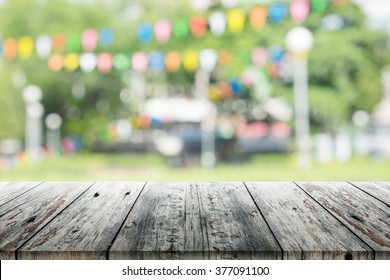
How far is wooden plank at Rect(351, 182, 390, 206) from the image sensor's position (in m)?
1.73

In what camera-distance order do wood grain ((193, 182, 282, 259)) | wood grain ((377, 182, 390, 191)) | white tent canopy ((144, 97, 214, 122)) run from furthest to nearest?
white tent canopy ((144, 97, 214, 122)), wood grain ((377, 182, 390, 191)), wood grain ((193, 182, 282, 259))

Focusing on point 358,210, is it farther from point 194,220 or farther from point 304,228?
point 194,220

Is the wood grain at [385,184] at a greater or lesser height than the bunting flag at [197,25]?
lesser

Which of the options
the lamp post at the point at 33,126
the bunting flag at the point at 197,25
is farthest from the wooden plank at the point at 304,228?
the lamp post at the point at 33,126

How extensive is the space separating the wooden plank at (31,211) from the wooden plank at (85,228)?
27mm

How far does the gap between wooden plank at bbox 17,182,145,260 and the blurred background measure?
11136 millimetres

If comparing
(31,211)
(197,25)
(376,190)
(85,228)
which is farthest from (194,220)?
(197,25)

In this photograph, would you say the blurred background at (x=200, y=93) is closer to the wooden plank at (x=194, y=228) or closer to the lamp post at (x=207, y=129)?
the lamp post at (x=207, y=129)

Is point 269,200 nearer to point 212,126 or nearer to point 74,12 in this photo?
point 212,126

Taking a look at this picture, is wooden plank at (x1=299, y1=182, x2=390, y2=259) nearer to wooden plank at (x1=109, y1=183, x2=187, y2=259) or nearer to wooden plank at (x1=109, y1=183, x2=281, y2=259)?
wooden plank at (x1=109, y1=183, x2=281, y2=259)

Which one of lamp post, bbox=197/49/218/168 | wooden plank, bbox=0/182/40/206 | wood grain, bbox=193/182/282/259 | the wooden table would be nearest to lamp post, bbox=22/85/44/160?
lamp post, bbox=197/49/218/168

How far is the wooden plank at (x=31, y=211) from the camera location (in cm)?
123

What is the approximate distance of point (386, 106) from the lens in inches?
1089

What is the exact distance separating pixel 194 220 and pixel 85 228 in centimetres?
27
